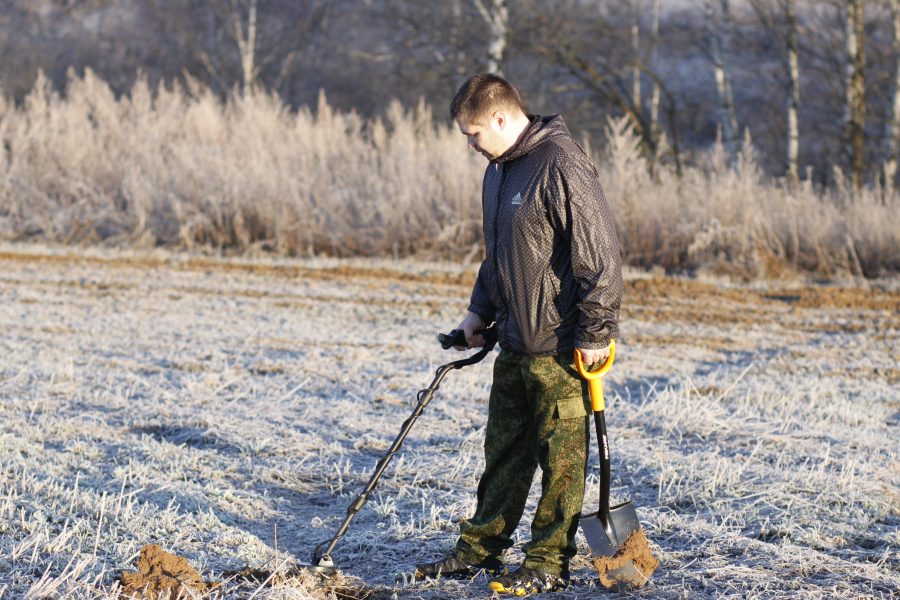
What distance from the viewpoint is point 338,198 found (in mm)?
13258

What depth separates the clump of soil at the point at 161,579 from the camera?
11.1 ft

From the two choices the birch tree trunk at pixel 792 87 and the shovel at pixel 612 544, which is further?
the birch tree trunk at pixel 792 87

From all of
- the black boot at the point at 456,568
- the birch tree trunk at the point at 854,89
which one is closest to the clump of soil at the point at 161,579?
the black boot at the point at 456,568

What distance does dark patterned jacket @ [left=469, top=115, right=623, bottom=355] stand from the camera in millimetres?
3410

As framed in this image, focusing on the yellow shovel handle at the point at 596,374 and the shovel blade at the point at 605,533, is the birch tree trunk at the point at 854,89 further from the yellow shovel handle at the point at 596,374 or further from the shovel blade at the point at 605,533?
the yellow shovel handle at the point at 596,374

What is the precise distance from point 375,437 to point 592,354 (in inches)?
100

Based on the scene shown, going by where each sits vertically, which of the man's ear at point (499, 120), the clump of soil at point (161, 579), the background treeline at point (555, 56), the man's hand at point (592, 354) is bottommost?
the clump of soil at point (161, 579)

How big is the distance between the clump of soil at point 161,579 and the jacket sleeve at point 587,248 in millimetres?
1459

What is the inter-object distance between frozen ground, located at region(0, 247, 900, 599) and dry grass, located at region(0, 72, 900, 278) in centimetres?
167

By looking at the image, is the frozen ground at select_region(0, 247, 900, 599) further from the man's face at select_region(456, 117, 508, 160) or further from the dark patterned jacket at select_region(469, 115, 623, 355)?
the man's face at select_region(456, 117, 508, 160)

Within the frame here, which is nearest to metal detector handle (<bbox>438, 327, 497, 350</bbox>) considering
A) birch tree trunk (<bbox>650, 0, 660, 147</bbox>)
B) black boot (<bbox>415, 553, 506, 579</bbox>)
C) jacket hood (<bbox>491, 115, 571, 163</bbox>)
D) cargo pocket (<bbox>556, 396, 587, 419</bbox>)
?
cargo pocket (<bbox>556, 396, 587, 419</bbox>)

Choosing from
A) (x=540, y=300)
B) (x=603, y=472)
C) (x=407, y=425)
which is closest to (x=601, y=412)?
(x=603, y=472)

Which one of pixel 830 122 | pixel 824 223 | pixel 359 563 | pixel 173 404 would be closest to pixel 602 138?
pixel 830 122

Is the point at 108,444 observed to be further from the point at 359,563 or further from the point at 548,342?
the point at 548,342
